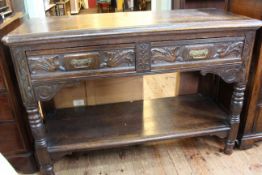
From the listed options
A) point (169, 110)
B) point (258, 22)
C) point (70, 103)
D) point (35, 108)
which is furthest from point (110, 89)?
point (258, 22)

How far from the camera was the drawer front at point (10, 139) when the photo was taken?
1.25 metres

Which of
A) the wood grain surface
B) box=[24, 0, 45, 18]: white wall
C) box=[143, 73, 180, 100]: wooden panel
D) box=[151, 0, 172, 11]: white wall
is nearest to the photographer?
the wood grain surface

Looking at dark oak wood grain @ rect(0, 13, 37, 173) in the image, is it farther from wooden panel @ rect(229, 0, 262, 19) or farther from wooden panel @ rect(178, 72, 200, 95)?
wooden panel @ rect(229, 0, 262, 19)

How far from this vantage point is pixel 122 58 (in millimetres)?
1088

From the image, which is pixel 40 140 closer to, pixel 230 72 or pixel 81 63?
pixel 81 63

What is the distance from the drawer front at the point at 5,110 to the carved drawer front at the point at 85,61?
28 centimetres

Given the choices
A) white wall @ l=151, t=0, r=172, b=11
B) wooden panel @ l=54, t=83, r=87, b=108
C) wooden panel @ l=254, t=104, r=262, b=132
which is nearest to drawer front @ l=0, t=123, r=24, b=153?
wooden panel @ l=54, t=83, r=87, b=108

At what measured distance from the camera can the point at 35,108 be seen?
1.12 meters

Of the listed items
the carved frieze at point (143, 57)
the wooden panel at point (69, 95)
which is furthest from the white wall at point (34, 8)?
the carved frieze at point (143, 57)

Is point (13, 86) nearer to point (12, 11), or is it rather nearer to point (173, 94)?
point (12, 11)


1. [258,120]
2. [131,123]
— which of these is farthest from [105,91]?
[258,120]

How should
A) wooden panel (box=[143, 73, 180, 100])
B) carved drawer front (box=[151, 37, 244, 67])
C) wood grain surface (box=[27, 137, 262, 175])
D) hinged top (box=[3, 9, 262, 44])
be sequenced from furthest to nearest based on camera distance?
wooden panel (box=[143, 73, 180, 100]) → wood grain surface (box=[27, 137, 262, 175]) → carved drawer front (box=[151, 37, 244, 67]) → hinged top (box=[3, 9, 262, 44])

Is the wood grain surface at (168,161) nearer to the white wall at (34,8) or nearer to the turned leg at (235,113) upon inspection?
the turned leg at (235,113)

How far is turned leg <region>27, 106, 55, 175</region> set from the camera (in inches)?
44.6
